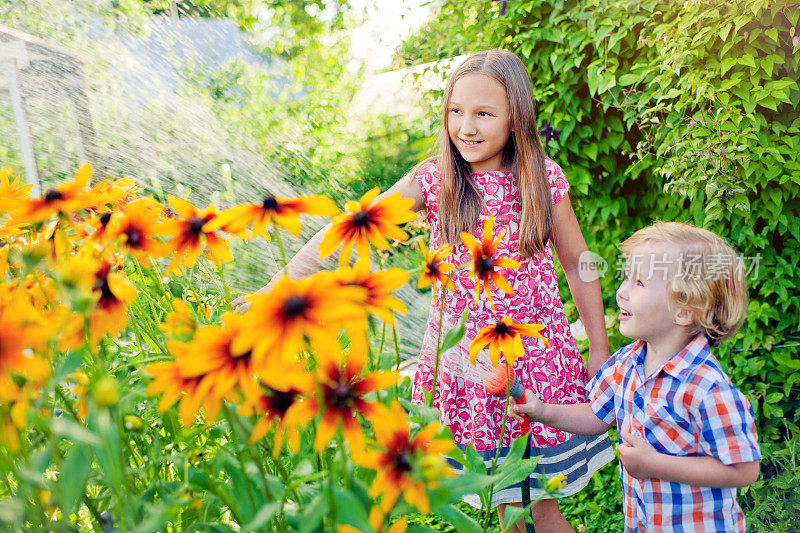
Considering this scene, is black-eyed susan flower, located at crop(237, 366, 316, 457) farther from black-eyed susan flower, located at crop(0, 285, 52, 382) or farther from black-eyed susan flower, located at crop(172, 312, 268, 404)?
black-eyed susan flower, located at crop(0, 285, 52, 382)

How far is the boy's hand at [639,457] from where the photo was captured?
991mm

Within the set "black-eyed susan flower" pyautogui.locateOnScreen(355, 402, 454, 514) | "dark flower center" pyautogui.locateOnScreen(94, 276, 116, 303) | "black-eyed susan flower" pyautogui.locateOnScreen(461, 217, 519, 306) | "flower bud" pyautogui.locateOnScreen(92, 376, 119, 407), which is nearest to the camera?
"flower bud" pyautogui.locateOnScreen(92, 376, 119, 407)

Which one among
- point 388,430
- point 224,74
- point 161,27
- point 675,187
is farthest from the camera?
point 161,27

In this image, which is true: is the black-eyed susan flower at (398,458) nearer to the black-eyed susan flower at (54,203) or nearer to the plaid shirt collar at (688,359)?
the black-eyed susan flower at (54,203)

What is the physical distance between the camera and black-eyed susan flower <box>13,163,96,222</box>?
2.27 feet

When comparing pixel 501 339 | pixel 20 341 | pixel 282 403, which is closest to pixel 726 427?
pixel 501 339

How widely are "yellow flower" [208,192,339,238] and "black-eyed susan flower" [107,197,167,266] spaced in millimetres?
80

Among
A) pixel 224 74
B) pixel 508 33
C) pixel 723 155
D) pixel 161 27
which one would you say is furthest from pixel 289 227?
pixel 161 27

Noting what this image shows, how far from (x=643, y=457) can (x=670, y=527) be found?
0.17 metres

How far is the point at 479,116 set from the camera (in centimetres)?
145

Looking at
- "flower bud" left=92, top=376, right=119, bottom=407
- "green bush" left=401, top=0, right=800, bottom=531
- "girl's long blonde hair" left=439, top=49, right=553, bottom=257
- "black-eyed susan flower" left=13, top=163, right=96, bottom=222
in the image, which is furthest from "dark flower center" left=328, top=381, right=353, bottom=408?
"green bush" left=401, top=0, right=800, bottom=531

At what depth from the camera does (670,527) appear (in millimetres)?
1062

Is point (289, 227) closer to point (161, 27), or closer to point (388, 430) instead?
point (388, 430)

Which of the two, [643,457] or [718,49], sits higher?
[718,49]
